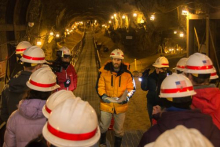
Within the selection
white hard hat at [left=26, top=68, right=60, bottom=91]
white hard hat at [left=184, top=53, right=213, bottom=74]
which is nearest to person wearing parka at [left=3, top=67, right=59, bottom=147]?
white hard hat at [left=26, top=68, right=60, bottom=91]

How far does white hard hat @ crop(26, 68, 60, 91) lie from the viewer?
148 inches

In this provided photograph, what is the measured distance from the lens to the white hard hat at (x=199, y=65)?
4246 mm

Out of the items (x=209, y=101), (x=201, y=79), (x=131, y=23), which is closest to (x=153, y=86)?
(x=201, y=79)

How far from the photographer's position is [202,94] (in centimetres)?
368

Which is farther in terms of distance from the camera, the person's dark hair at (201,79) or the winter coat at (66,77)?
the winter coat at (66,77)

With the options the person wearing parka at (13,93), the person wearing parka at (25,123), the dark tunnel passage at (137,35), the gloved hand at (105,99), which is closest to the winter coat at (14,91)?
the person wearing parka at (13,93)

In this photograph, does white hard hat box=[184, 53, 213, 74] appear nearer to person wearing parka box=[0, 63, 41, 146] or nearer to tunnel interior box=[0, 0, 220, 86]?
person wearing parka box=[0, 63, 41, 146]

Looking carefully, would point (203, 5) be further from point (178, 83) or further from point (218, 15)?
point (178, 83)

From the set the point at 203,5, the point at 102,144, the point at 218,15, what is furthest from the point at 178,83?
the point at 203,5

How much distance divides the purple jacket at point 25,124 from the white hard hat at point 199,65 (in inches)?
94.0

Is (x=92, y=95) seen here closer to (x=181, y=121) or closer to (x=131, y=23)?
(x=181, y=121)

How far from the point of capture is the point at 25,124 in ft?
10.9

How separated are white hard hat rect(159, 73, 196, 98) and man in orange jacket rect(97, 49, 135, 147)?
77.3 inches

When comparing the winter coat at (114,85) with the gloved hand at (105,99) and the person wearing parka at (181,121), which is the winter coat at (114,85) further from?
the person wearing parka at (181,121)
